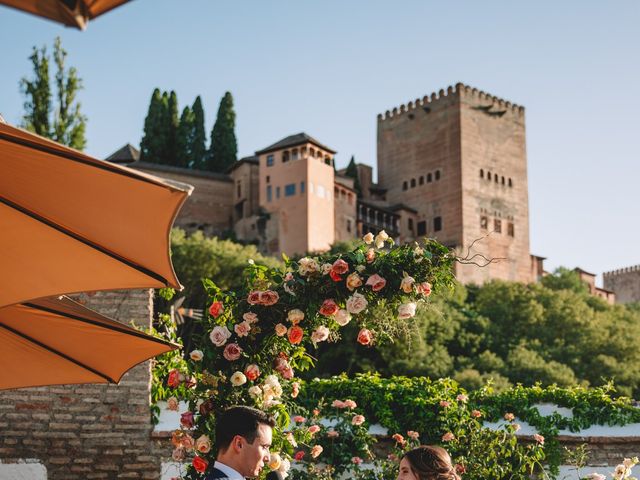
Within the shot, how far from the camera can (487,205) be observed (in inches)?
2117

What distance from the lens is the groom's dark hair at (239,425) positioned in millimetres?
3105

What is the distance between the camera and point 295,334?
4844mm

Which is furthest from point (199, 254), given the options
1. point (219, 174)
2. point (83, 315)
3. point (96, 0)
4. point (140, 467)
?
point (96, 0)

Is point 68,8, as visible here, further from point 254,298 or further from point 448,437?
point 448,437

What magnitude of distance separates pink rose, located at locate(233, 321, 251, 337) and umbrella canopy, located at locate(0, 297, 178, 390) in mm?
988

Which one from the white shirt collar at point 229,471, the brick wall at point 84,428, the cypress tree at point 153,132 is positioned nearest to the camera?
the white shirt collar at point 229,471

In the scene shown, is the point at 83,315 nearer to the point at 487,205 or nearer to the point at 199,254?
the point at 199,254

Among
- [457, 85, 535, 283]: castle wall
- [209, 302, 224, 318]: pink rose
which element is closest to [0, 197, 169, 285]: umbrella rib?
[209, 302, 224, 318]: pink rose

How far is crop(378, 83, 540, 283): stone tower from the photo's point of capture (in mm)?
52656

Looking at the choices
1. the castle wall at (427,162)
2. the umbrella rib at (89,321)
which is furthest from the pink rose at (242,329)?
the castle wall at (427,162)

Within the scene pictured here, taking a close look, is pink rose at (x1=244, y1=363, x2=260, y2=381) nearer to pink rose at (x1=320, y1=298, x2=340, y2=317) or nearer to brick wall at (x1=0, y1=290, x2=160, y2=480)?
pink rose at (x1=320, y1=298, x2=340, y2=317)

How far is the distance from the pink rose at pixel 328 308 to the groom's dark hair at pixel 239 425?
67.0 inches

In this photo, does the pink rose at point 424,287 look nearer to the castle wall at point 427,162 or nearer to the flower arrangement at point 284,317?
the flower arrangement at point 284,317

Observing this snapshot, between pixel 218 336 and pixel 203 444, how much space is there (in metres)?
0.62
